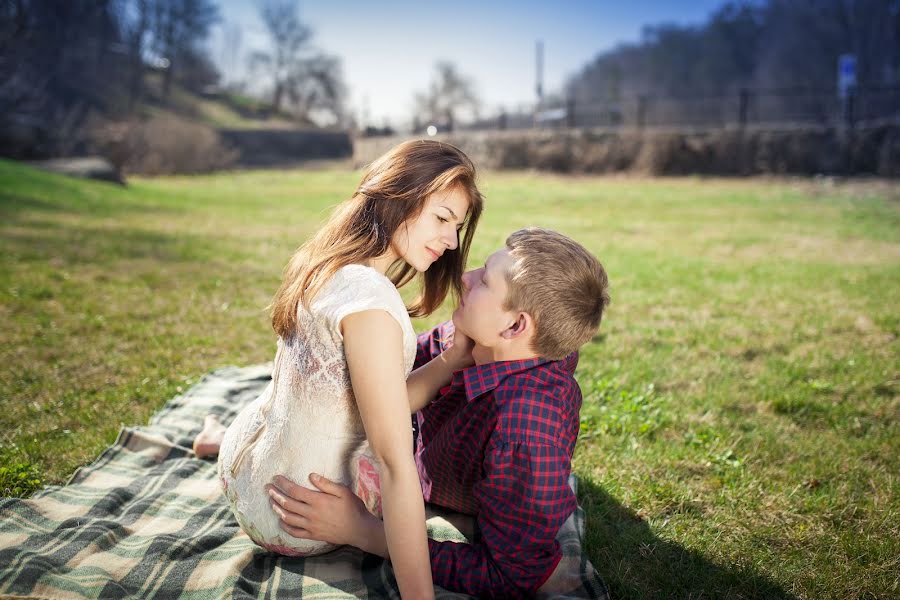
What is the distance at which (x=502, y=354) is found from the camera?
2.15m

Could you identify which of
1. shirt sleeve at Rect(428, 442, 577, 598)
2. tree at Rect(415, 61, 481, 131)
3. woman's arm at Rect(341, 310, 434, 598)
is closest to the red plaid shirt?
shirt sleeve at Rect(428, 442, 577, 598)

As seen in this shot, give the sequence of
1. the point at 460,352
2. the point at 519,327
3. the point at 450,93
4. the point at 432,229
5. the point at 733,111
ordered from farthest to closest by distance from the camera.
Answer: the point at 450,93, the point at 733,111, the point at 460,352, the point at 432,229, the point at 519,327

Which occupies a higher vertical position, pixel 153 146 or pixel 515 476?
pixel 153 146

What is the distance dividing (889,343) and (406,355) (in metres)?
4.24

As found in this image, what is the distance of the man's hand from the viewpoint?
202 centimetres

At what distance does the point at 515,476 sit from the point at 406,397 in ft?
1.36

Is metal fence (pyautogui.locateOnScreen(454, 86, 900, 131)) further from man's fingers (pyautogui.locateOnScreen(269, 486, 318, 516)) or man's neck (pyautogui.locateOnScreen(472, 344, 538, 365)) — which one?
man's fingers (pyautogui.locateOnScreen(269, 486, 318, 516))

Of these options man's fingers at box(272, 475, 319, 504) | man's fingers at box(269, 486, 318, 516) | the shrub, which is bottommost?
man's fingers at box(269, 486, 318, 516)

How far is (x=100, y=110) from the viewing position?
35.9m

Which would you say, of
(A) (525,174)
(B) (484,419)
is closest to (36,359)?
(B) (484,419)

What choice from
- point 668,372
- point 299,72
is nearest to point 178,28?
point 299,72

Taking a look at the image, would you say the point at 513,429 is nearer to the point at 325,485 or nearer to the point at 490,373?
the point at 490,373

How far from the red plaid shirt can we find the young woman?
0.23 m

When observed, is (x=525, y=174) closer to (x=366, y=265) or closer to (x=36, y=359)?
(x=36, y=359)
